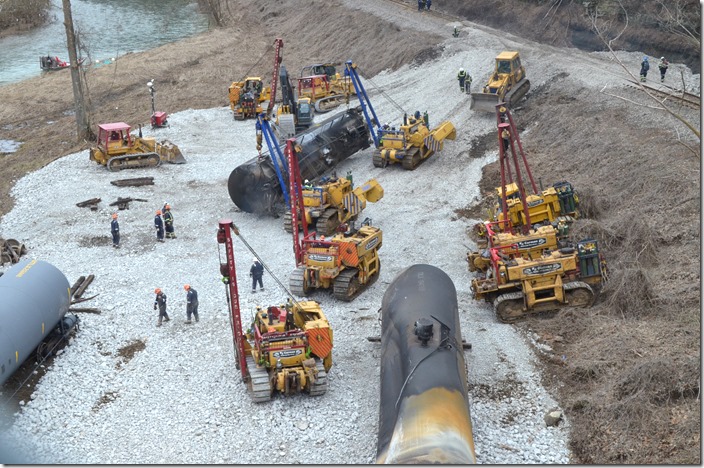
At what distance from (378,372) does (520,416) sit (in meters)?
3.41

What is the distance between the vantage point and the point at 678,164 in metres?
25.4

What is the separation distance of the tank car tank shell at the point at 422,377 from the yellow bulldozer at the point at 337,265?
343 centimetres

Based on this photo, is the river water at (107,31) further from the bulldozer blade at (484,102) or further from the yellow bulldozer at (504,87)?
the yellow bulldozer at (504,87)

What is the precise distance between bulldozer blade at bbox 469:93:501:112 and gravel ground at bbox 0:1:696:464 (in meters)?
0.48

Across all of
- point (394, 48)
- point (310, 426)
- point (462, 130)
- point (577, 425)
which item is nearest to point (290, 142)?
point (310, 426)

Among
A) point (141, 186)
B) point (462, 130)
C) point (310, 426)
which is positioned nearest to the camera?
point (310, 426)

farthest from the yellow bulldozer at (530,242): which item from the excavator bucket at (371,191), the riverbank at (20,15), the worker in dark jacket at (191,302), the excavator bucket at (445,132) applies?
the riverbank at (20,15)

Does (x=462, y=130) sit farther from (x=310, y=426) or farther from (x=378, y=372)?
(x=310, y=426)

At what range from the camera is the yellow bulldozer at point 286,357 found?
57.7 ft

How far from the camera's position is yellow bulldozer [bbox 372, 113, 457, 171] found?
32625 mm

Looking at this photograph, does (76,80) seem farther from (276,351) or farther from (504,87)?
(276,351)

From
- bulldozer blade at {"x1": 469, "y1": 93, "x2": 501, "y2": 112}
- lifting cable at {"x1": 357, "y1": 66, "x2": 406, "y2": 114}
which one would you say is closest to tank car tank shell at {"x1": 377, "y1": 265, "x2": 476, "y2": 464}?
bulldozer blade at {"x1": 469, "y1": 93, "x2": 501, "y2": 112}

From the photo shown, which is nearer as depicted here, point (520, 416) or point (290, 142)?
point (520, 416)

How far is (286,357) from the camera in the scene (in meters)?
17.9
